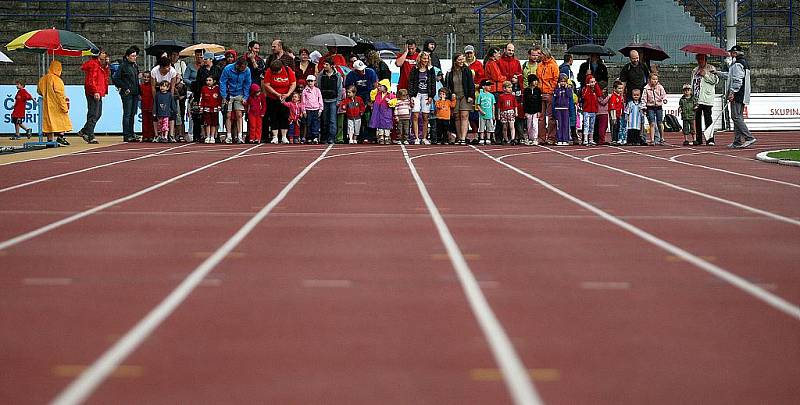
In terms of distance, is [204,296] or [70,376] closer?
[70,376]

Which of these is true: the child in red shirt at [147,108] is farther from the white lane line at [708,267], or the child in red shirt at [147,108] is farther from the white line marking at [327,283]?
the white line marking at [327,283]

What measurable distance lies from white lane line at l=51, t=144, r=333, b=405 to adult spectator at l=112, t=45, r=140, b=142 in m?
17.2

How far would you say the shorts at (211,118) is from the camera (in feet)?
86.9

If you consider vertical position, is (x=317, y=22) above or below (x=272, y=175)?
above

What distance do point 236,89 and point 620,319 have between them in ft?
65.3

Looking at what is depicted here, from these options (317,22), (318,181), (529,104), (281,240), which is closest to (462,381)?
(281,240)

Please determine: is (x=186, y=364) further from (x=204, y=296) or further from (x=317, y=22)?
(x=317, y=22)

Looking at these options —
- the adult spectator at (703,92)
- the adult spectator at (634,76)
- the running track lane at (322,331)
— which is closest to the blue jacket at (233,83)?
the adult spectator at (634,76)

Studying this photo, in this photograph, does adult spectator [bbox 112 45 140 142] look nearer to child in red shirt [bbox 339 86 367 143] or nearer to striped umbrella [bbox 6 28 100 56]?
striped umbrella [bbox 6 28 100 56]

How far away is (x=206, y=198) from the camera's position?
13727 millimetres

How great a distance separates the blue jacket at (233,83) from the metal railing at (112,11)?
492 inches

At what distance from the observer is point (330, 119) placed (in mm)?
26641

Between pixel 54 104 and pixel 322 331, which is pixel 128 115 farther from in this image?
pixel 322 331

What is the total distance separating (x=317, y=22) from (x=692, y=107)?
16.0 m
